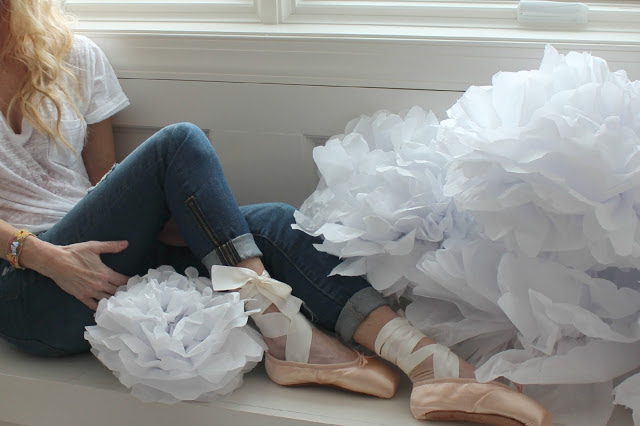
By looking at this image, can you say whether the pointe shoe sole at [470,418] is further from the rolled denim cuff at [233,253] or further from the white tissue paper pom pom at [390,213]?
the rolled denim cuff at [233,253]

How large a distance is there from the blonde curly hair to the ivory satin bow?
0.49m

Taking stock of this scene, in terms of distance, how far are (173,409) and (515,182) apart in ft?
2.13

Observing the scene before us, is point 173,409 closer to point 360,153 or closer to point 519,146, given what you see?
point 360,153

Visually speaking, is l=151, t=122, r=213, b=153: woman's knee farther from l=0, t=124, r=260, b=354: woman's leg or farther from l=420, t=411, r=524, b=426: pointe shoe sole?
l=420, t=411, r=524, b=426: pointe shoe sole

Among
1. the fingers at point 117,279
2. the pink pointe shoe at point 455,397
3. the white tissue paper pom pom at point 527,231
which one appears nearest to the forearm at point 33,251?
the fingers at point 117,279

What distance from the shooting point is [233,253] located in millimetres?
1214

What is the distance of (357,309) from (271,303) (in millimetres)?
147

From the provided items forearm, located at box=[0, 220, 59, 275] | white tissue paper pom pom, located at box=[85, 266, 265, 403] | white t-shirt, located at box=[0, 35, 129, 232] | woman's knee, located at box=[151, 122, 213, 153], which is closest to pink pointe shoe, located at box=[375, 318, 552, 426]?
white tissue paper pom pom, located at box=[85, 266, 265, 403]

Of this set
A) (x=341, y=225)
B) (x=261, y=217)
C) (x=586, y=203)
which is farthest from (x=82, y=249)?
(x=586, y=203)

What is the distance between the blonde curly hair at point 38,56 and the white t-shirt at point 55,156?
0.08 ft

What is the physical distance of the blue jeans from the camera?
122 cm

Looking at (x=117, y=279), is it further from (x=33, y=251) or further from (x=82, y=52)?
(x=82, y=52)

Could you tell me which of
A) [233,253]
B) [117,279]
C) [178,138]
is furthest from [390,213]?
[117,279]

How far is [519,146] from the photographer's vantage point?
3.43ft
